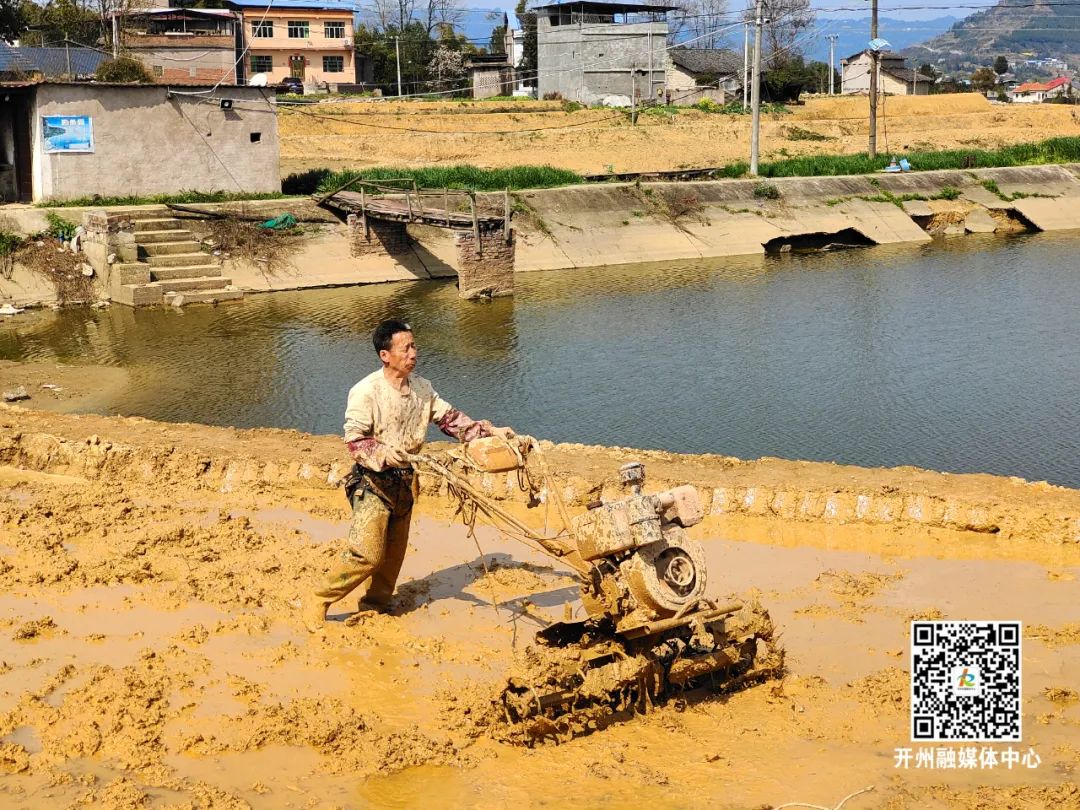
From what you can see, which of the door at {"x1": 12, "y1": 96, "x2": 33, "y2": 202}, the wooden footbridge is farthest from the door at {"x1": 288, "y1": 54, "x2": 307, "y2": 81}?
the door at {"x1": 12, "y1": 96, "x2": 33, "y2": 202}

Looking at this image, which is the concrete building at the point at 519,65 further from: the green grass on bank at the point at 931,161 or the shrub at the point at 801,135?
the green grass on bank at the point at 931,161

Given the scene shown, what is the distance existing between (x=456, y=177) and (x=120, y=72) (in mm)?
8669

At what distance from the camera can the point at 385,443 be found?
24.8 ft

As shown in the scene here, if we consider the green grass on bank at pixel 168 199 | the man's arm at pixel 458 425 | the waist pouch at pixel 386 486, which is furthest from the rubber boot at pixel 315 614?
the green grass on bank at pixel 168 199

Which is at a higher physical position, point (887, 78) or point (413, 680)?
point (887, 78)

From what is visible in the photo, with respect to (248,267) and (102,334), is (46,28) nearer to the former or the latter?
(248,267)

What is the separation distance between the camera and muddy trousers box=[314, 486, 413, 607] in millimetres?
7645

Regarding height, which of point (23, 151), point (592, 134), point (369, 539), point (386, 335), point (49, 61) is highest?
point (49, 61)

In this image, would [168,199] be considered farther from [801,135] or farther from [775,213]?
[801,135]

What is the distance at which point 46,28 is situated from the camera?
4931 cm

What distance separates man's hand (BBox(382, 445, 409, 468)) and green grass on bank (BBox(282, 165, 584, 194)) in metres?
25.8

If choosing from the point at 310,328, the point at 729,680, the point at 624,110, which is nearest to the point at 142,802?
the point at 729,680

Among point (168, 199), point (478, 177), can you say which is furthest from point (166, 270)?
point (478, 177)

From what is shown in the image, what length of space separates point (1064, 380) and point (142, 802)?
14467 millimetres
